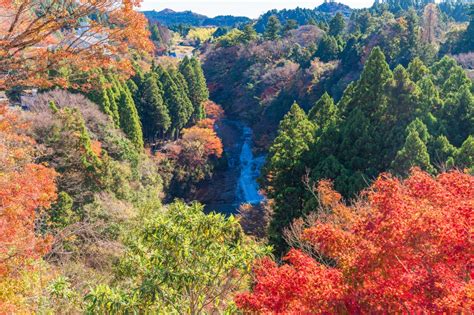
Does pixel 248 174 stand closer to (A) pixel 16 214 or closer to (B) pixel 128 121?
(B) pixel 128 121

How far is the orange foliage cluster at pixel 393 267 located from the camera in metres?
5.04

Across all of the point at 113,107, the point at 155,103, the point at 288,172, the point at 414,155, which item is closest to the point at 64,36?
the point at 414,155

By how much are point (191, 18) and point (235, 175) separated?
12378cm

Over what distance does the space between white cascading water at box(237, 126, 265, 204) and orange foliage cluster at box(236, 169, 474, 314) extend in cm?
2278

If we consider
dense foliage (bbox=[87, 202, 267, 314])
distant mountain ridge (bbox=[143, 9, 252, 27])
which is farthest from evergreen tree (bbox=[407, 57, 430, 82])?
distant mountain ridge (bbox=[143, 9, 252, 27])

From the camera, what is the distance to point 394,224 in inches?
225

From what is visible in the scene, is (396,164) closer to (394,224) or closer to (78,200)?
(394,224)

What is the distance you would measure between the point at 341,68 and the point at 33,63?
3289 cm

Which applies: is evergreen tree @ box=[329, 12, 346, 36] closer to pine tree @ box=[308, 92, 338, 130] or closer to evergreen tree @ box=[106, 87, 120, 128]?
pine tree @ box=[308, 92, 338, 130]

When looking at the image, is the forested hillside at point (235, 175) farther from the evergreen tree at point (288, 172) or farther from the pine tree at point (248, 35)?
the pine tree at point (248, 35)

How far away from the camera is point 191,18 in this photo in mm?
144125

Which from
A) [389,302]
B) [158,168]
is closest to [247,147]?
[158,168]

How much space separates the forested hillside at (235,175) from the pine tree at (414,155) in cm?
5

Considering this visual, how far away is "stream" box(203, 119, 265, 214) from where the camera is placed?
98.3ft
